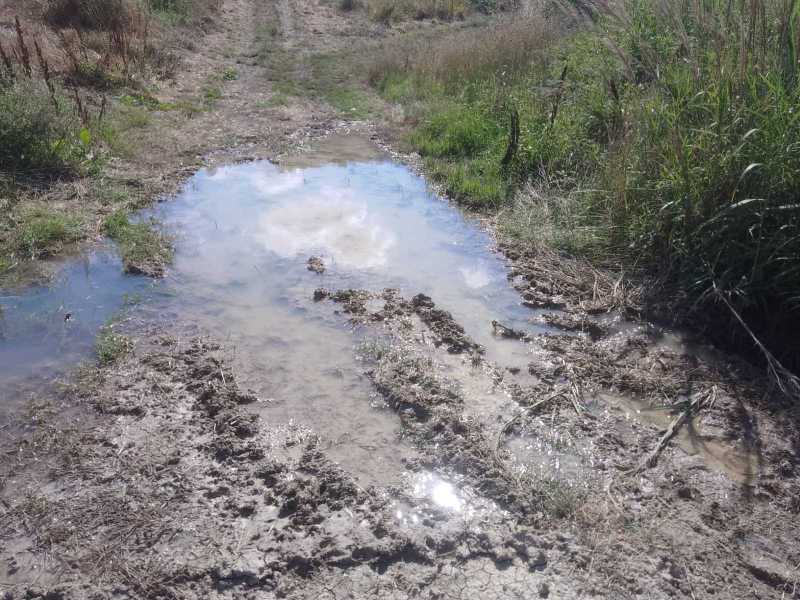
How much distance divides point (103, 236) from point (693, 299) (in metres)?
4.86

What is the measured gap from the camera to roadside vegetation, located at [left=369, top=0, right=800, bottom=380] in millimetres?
4297

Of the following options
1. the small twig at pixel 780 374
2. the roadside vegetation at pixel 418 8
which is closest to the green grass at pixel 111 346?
the small twig at pixel 780 374

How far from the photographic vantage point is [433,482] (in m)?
3.27

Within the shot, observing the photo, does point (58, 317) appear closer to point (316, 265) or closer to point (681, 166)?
point (316, 265)

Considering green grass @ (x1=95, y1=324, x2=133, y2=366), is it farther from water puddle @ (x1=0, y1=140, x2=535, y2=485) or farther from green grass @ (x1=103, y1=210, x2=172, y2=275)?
green grass @ (x1=103, y1=210, x2=172, y2=275)

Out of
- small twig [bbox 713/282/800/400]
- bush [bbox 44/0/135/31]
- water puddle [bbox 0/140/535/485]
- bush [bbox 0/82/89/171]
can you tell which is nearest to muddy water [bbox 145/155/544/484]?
water puddle [bbox 0/140/535/485]

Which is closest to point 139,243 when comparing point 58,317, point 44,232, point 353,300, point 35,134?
point 44,232

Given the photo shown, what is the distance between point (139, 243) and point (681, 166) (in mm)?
4359

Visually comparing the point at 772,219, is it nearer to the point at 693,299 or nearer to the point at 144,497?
the point at 693,299

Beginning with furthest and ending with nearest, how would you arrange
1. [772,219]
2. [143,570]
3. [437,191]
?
1. [437,191]
2. [772,219]
3. [143,570]

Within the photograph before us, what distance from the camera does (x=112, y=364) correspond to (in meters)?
4.06

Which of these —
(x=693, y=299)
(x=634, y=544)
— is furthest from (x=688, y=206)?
(x=634, y=544)

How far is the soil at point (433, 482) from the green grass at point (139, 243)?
0.93 metres

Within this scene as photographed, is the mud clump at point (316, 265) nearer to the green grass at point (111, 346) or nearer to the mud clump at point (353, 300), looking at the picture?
the mud clump at point (353, 300)
